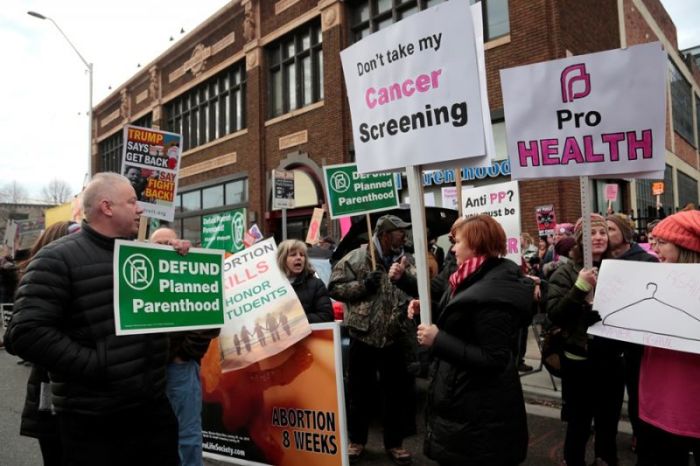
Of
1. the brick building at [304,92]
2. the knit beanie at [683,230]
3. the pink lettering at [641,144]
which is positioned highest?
the brick building at [304,92]

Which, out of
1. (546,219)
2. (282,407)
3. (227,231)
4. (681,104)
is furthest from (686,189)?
(282,407)

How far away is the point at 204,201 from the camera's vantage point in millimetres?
22594

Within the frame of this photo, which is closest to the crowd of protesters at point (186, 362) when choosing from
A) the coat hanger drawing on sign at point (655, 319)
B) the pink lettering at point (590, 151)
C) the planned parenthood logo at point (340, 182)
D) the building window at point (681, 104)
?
the coat hanger drawing on sign at point (655, 319)

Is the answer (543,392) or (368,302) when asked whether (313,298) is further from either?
(543,392)

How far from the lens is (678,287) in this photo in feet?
8.26

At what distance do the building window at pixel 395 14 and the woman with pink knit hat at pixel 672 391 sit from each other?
10.2m

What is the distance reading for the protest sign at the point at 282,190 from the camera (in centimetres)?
1055

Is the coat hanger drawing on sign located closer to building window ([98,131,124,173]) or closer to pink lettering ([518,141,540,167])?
pink lettering ([518,141,540,167])

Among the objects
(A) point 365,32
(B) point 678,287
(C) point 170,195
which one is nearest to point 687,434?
(B) point 678,287

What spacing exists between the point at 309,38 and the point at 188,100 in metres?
8.90

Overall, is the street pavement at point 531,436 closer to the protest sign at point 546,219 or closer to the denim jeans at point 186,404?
the denim jeans at point 186,404

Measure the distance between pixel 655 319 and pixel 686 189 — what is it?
85.2 ft

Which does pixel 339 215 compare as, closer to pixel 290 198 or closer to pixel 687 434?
pixel 687 434

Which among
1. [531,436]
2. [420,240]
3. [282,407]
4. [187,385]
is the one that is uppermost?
[420,240]
